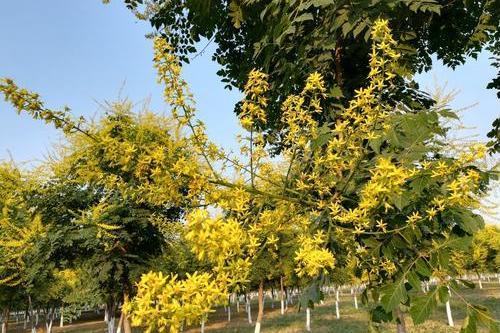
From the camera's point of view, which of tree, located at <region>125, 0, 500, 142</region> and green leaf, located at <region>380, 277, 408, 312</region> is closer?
green leaf, located at <region>380, 277, 408, 312</region>

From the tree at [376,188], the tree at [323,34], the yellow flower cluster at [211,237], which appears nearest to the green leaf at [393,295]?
the tree at [376,188]

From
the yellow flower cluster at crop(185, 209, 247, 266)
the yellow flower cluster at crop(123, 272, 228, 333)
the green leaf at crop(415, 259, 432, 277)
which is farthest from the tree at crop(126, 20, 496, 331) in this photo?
the yellow flower cluster at crop(123, 272, 228, 333)

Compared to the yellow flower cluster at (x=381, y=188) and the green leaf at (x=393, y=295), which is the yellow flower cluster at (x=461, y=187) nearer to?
the yellow flower cluster at (x=381, y=188)

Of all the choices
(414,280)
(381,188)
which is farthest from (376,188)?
(414,280)

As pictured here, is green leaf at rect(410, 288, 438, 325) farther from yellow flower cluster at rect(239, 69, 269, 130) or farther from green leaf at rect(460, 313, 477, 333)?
yellow flower cluster at rect(239, 69, 269, 130)

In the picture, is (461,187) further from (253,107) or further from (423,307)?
(253,107)

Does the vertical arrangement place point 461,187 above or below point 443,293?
above

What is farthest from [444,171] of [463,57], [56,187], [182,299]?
[56,187]

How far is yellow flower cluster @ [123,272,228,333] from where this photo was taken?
5.12 feet

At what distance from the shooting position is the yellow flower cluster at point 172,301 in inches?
61.5

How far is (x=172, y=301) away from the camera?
1.62m

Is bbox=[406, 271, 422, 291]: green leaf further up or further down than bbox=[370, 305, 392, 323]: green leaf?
further up

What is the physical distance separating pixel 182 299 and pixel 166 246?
38.4 feet

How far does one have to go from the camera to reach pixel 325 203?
2.53 meters
